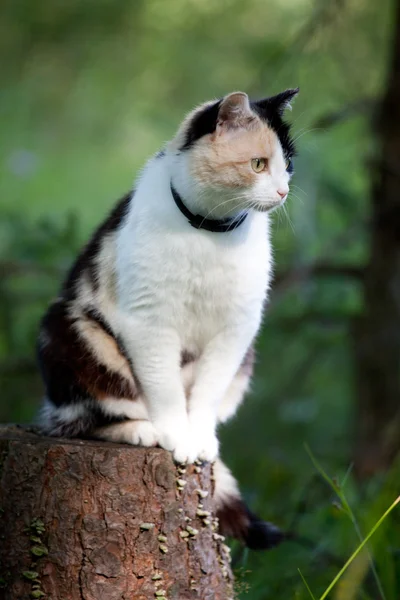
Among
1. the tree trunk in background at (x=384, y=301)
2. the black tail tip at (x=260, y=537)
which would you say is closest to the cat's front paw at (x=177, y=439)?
the black tail tip at (x=260, y=537)

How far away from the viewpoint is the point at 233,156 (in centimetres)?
218

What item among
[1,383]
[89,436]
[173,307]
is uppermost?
[173,307]

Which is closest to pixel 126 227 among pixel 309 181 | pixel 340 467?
pixel 309 181

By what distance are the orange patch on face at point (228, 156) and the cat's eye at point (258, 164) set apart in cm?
1

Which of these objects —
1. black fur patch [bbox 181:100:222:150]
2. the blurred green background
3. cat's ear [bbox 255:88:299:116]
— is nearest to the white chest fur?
black fur patch [bbox 181:100:222:150]

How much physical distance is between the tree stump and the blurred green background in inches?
14.2

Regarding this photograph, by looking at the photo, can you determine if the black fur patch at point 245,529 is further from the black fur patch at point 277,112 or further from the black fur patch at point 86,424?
the black fur patch at point 277,112

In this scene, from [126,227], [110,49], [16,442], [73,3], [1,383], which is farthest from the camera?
[110,49]

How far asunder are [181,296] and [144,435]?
39 cm

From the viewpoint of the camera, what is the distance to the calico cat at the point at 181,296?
7.13 ft

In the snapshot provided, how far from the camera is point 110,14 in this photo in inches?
196

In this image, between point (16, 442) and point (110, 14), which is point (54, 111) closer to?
Result: point (110, 14)

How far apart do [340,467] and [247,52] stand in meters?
2.38

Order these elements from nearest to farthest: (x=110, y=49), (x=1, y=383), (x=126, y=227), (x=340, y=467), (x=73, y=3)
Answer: (x=126, y=227)
(x=1, y=383)
(x=340, y=467)
(x=73, y=3)
(x=110, y=49)
